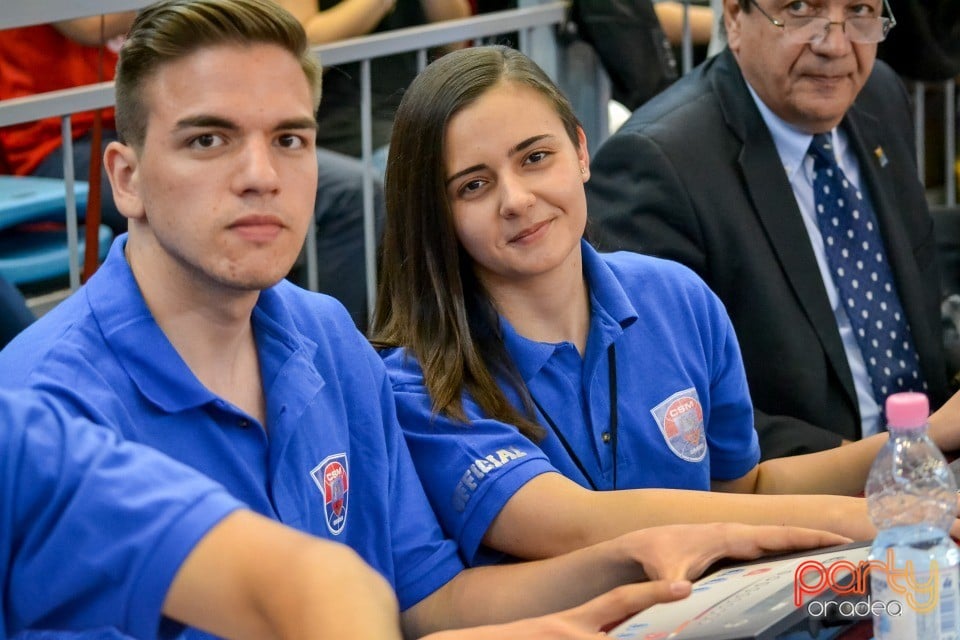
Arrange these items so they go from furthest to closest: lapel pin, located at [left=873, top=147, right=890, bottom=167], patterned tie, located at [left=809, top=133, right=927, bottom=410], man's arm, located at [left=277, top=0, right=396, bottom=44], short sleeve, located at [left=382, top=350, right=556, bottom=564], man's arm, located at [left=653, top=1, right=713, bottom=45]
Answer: man's arm, located at [left=653, top=1, right=713, bottom=45] → man's arm, located at [left=277, top=0, right=396, bottom=44] → lapel pin, located at [left=873, top=147, right=890, bottom=167] → patterned tie, located at [left=809, top=133, right=927, bottom=410] → short sleeve, located at [left=382, top=350, right=556, bottom=564]

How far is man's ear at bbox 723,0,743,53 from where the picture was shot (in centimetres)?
308

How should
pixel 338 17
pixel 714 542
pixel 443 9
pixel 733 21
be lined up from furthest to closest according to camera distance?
pixel 443 9 → pixel 338 17 → pixel 733 21 → pixel 714 542

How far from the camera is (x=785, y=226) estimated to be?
2.92 m

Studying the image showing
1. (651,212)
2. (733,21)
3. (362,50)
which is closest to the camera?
(651,212)

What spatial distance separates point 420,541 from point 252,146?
0.60 m

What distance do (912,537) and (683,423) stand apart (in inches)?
28.7

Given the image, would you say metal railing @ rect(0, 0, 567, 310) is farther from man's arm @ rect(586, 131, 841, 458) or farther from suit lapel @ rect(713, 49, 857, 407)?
suit lapel @ rect(713, 49, 857, 407)

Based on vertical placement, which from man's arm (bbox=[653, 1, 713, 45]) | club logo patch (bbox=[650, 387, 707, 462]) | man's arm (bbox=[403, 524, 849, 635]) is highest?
man's arm (bbox=[653, 1, 713, 45])

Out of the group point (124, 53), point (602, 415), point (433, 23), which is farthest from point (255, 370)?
point (433, 23)

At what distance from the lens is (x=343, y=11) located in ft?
11.6

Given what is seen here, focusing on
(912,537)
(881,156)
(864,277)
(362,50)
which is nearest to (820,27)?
(881,156)

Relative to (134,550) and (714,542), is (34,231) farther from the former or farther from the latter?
(134,550)

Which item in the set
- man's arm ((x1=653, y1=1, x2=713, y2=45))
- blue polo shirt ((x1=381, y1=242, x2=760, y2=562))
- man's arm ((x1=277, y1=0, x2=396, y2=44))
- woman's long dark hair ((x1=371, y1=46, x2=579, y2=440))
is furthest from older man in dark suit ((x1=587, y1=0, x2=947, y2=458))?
man's arm ((x1=653, y1=1, x2=713, y2=45))

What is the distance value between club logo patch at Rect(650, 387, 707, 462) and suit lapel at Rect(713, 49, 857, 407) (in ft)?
2.32
